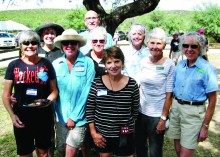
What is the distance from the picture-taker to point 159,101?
3068 millimetres

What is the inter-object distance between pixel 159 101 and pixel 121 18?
5581 mm

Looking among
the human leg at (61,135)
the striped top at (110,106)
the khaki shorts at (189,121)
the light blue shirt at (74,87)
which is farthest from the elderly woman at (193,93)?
the human leg at (61,135)

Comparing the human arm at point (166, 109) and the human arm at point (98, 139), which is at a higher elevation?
the human arm at point (166, 109)

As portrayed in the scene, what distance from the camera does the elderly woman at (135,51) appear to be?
339 cm

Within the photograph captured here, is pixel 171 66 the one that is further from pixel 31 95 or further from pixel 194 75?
pixel 31 95

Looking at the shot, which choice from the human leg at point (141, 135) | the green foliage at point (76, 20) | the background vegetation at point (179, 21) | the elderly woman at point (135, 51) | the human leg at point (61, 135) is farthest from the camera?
the green foliage at point (76, 20)

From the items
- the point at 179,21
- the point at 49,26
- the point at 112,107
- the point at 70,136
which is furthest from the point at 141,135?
the point at 179,21

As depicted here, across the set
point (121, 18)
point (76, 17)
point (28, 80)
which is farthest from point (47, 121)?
point (76, 17)

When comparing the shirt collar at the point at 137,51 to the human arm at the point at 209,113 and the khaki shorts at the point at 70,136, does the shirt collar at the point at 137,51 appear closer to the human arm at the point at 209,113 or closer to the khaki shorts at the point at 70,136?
the human arm at the point at 209,113

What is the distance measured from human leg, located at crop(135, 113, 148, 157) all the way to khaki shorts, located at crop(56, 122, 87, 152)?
702mm

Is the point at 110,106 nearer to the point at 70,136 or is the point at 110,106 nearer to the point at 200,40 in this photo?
the point at 70,136

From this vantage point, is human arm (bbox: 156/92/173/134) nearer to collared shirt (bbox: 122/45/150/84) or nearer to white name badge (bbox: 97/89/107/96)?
collared shirt (bbox: 122/45/150/84)

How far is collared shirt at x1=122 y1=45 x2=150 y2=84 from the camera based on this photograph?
3404 millimetres

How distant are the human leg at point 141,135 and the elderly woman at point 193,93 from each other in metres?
0.45
